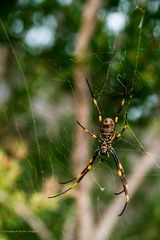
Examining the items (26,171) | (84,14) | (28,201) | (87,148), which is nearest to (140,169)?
(87,148)

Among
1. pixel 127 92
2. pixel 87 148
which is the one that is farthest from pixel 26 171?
pixel 127 92

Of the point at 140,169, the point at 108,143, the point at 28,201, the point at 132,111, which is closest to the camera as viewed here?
the point at 108,143

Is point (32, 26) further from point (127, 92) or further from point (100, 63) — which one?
point (127, 92)

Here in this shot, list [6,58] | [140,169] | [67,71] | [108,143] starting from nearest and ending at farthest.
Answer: [108,143] < [67,71] < [140,169] < [6,58]

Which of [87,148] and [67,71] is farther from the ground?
[67,71]

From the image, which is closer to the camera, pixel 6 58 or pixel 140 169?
pixel 140 169

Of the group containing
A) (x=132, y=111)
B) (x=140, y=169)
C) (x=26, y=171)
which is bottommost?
(x=140, y=169)
